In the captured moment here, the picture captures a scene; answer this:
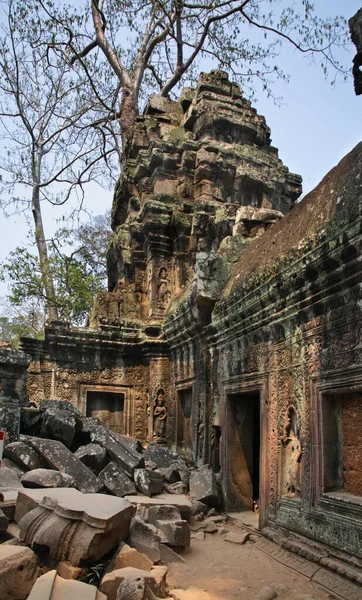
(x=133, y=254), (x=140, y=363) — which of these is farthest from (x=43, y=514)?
(x=133, y=254)

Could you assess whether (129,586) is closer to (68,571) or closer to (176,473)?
(68,571)

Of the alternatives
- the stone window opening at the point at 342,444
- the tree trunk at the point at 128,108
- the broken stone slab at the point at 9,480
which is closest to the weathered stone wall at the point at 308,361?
the stone window opening at the point at 342,444

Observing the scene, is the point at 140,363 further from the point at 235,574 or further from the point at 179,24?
the point at 179,24

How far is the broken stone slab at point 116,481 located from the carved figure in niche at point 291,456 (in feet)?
6.22

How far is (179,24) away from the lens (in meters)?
17.3

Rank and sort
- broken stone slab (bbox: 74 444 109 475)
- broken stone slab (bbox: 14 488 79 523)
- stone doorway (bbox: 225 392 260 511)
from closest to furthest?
broken stone slab (bbox: 14 488 79 523) → stone doorway (bbox: 225 392 260 511) → broken stone slab (bbox: 74 444 109 475)

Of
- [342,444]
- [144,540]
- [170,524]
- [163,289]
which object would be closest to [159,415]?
[163,289]

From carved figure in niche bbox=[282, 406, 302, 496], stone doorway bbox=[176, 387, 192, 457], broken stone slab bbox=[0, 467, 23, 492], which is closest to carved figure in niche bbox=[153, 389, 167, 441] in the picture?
stone doorway bbox=[176, 387, 192, 457]

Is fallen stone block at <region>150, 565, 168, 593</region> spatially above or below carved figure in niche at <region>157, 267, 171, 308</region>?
below

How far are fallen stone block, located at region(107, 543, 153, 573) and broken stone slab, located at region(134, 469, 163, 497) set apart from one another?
2162 millimetres

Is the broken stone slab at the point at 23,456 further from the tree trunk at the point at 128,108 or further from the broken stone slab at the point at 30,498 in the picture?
the tree trunk at the point at 128,108

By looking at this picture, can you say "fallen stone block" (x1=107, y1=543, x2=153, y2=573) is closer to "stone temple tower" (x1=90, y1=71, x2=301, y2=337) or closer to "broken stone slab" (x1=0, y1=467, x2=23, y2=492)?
"broken stone slab" (x1=0, y1=467, x2=23, y2=492)

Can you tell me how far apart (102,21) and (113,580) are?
724 inches

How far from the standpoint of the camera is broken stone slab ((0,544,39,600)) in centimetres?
319
